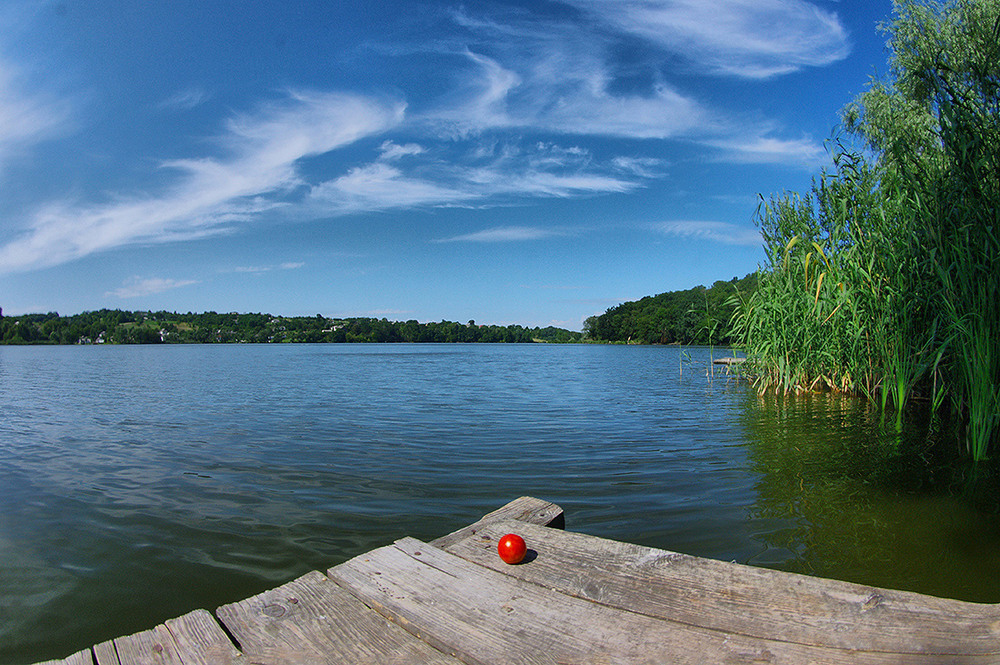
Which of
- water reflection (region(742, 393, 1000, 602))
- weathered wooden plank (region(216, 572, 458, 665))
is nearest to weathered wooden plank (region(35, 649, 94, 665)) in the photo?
weathered wooden plank (region(216, 572, 458, 665))

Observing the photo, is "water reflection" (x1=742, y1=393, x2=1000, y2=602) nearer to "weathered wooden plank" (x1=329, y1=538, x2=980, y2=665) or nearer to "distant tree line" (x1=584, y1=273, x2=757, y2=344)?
"weathered wooden plank" (x1=329, y1=538, x2=980, y2=665)

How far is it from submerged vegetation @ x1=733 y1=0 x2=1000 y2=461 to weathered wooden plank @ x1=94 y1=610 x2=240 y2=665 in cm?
719

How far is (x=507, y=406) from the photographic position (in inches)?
492

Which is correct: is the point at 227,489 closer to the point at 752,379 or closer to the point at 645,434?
the point at 645,434

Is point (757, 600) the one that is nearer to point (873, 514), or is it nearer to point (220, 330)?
point (873, 514)

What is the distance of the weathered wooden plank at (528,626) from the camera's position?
1.90 meters

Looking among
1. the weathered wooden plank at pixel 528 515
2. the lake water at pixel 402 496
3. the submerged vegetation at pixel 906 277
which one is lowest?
the lake water at pixel 402 496

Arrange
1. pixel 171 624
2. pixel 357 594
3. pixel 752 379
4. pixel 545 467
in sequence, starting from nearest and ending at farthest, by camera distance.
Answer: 1. pixel 171 624
2. pixel 357 594
3. pixel 545 467
4. pixel 752 379

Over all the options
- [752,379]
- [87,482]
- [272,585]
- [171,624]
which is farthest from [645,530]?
[752,379]

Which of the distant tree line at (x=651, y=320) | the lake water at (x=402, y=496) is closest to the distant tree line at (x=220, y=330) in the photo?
the distant tree line at (x=651, y=320)

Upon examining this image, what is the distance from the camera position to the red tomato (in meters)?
2.62

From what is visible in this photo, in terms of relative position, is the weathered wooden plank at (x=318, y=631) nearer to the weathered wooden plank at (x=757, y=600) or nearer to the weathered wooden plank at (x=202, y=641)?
the weathered wooden plank at (x=202, y=641)

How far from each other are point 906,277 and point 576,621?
25.4 ft

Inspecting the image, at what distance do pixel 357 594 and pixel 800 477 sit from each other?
17.7ft
